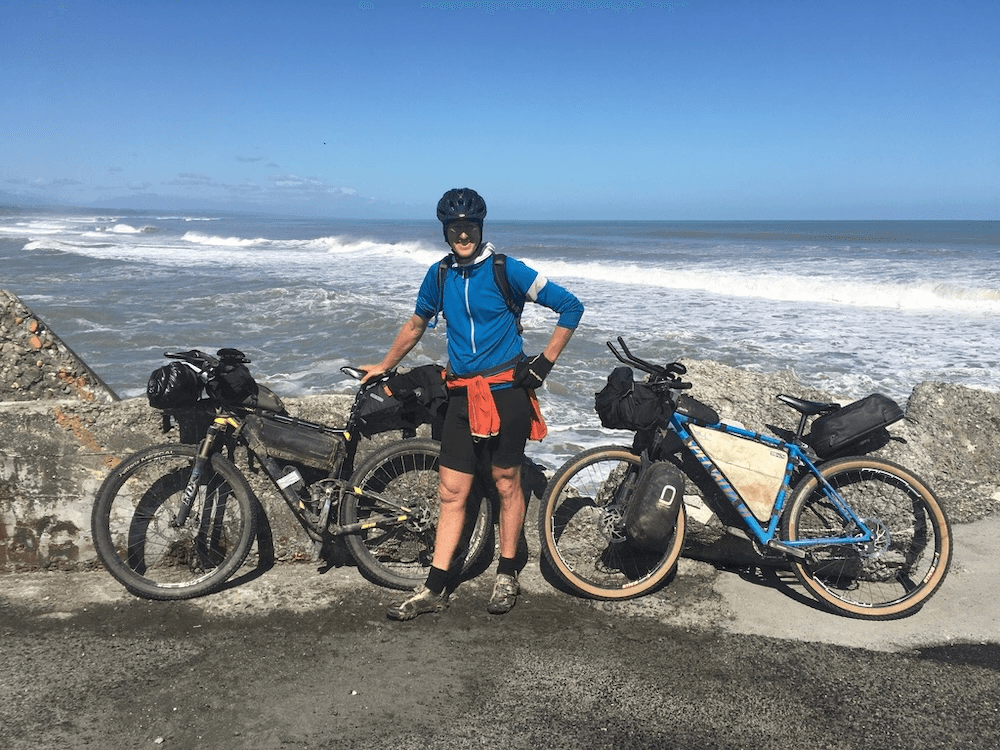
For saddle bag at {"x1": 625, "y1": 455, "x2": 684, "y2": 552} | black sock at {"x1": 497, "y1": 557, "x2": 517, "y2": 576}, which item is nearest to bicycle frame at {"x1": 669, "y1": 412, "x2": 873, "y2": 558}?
saddle bag at {"x1": 625, "y1": 455, "x2": 684, "y2": 552}

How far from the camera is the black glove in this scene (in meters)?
3.78

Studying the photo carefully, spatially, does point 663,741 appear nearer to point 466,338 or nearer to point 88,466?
point 466,338

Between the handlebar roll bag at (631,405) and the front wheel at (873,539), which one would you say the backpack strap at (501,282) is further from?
the front wheel at (873,539)

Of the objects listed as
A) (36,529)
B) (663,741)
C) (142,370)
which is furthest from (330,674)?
(142,370)

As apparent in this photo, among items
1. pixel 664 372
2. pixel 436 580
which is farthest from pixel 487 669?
pixel 664 372

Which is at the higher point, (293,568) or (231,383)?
(231,383)

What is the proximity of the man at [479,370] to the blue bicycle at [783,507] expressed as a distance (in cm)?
37

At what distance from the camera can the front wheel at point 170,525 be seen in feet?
12.8

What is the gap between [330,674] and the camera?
3.30m

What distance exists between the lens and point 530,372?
12.4ft

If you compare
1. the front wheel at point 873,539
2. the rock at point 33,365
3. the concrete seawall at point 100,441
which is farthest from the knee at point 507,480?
the rock at point 33,365

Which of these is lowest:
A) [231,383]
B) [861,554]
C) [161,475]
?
[861,554]

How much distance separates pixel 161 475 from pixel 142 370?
26.9ft

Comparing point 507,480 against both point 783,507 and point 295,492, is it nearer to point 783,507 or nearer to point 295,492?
point 295,492
